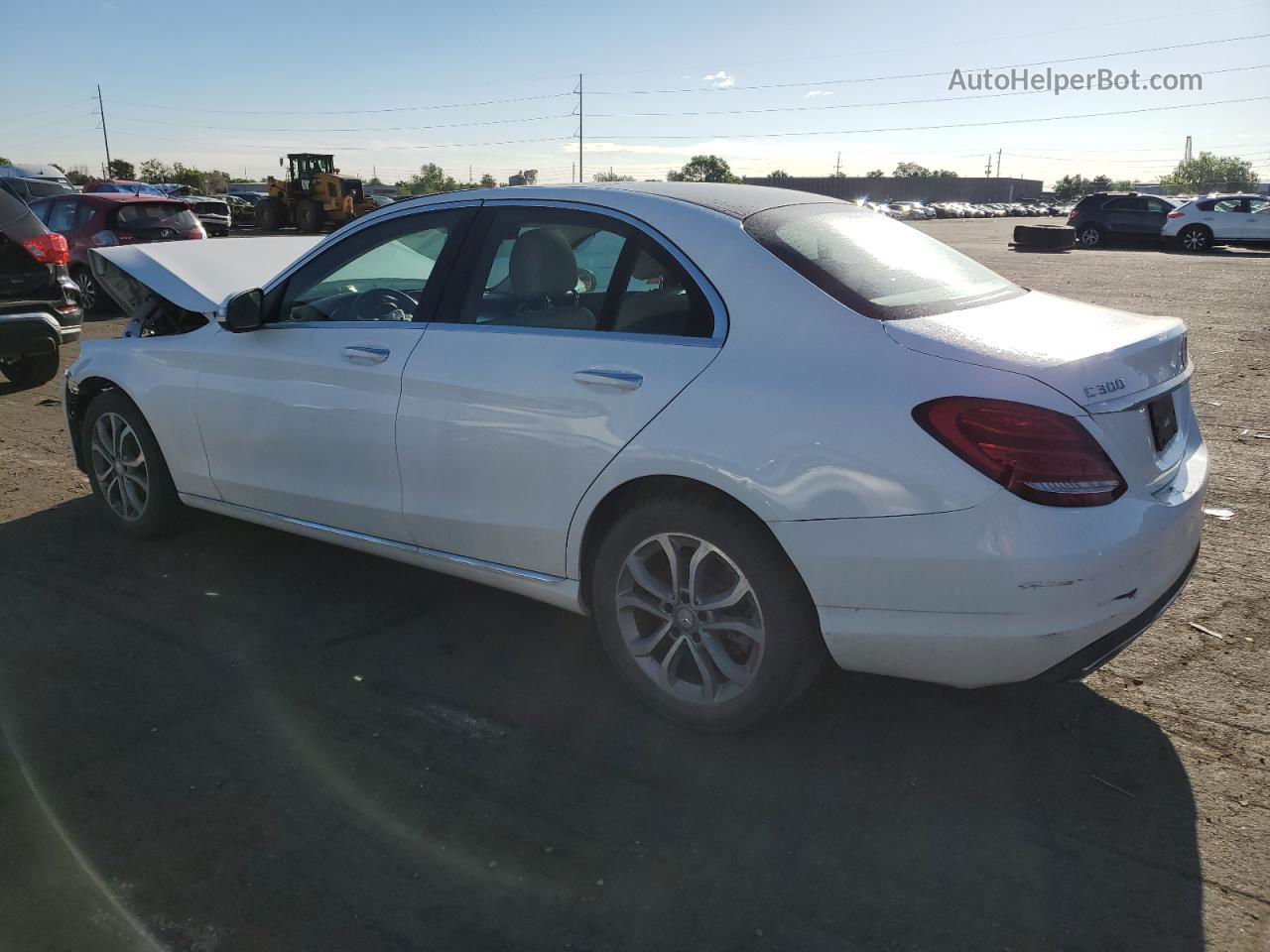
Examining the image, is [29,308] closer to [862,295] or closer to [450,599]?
[450,599]

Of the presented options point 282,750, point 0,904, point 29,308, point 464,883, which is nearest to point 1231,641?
point 464,883

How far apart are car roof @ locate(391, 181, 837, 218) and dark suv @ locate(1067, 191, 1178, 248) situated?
29344mm

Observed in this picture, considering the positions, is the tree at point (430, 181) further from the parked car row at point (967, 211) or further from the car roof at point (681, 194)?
the car roof at point (681, 194)

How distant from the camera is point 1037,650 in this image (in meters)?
2.51

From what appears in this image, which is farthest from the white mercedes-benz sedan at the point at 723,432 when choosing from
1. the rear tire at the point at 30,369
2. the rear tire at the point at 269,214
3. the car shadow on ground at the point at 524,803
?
the rear tire at the point at 269,214

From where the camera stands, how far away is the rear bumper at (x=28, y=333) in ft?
24.4

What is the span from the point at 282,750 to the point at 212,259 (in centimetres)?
298

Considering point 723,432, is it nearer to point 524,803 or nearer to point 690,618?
point 690,618

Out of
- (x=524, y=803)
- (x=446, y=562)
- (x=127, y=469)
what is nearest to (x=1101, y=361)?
(x=524, y=803)

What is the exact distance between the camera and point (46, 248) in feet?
26.0

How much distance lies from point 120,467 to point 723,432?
3.40 metres

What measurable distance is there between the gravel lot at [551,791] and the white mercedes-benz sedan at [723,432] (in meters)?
0.36

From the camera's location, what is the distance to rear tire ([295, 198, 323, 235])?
33.0 meters

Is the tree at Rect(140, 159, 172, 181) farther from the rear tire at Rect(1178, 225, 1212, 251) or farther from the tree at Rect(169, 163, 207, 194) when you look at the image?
the rear tire at Rect(1178, 225, 1212, 251)
